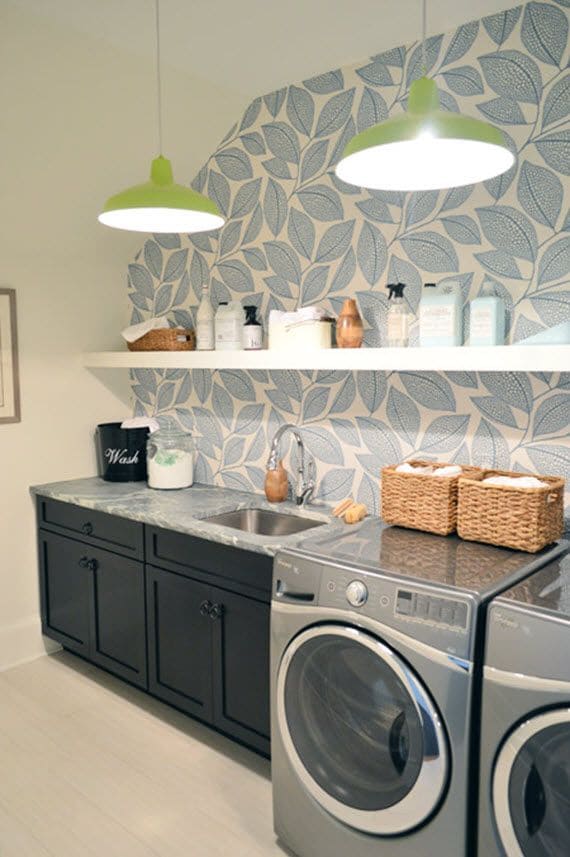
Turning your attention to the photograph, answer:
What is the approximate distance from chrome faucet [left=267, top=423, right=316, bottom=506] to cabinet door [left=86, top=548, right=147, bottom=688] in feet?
2.30

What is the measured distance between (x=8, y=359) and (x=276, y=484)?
1.37 m

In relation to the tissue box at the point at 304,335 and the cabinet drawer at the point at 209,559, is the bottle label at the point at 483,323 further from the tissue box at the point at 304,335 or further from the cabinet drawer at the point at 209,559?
the cabinet drawer at the point at 209,559

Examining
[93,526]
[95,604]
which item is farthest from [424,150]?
[95,604]

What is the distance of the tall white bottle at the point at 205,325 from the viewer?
3211 millimetres

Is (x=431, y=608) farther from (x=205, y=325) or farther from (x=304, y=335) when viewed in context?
(x=205, y=325)

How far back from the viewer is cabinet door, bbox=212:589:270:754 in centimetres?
240

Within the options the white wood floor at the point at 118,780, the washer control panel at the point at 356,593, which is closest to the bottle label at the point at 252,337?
the washer control panel at the point at 356,593

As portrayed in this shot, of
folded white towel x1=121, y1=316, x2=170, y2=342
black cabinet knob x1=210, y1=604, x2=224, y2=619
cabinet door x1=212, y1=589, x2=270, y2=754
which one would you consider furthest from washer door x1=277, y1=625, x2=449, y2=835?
folded white towel x1=121, y1=316, x2=170, y2=342

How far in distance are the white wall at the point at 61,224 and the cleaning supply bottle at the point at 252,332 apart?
811 millimetres

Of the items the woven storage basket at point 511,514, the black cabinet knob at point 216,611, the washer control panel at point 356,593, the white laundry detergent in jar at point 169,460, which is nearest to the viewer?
the washer control panel at point 356,593

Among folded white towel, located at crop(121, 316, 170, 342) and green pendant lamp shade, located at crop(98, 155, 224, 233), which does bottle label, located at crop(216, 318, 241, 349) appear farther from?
green pendant lamp shade, located at crop(98, 155, 224, 233)

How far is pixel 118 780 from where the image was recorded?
2.46 metres

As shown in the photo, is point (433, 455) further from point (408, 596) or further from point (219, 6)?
point (219, 6)

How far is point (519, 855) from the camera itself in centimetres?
162
